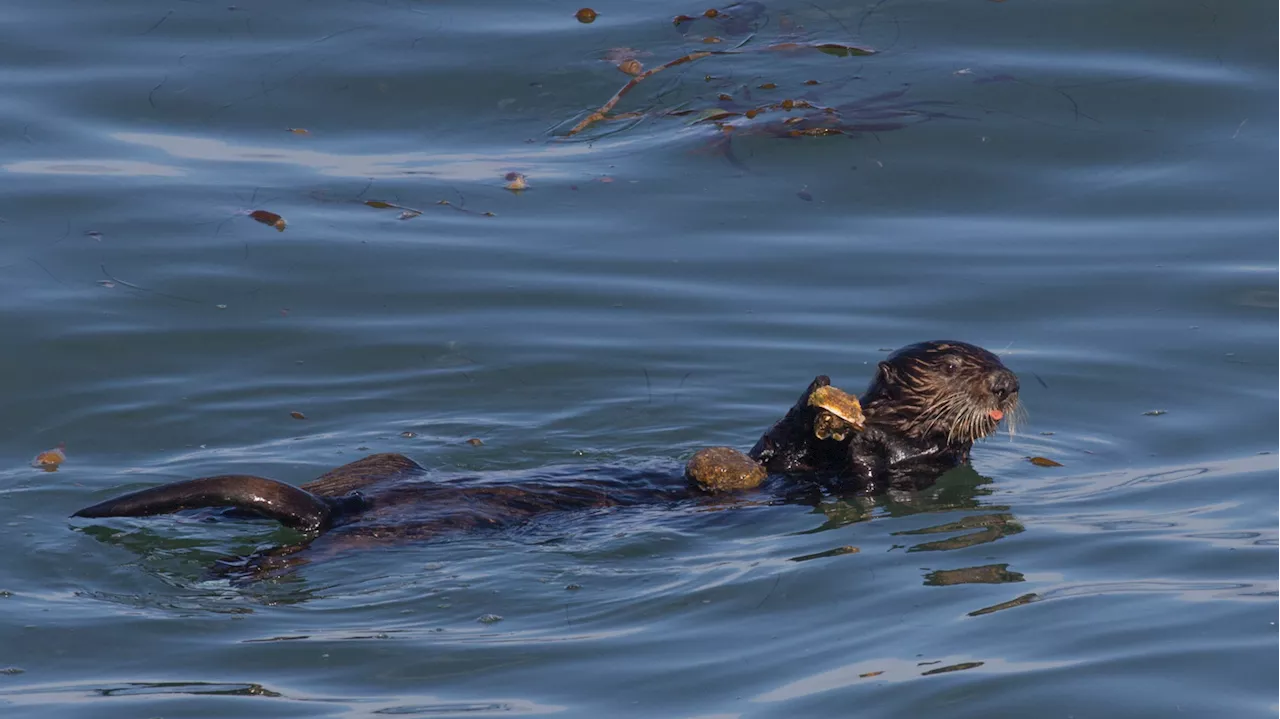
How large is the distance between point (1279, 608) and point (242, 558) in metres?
3.57

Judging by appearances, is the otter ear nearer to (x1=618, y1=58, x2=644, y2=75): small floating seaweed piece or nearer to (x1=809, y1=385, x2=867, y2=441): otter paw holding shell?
(x1=809, y1=385, x2=867, y2=441): otter paw holding shell

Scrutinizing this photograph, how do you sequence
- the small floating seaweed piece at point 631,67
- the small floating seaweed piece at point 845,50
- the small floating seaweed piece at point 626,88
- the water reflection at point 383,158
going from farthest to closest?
the small floating seaweed piece at point 845,50 → the small floating seaweed piece at point 631,67 → the small floating seaweed piece at point 626,88 → the water reflection at point 383,158

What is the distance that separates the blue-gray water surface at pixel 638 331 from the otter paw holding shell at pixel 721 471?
0.25 m

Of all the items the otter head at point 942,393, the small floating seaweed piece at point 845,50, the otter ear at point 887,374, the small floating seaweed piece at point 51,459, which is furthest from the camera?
the small floating seaweed piece at point 845,50

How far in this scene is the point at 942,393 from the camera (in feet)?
23.1

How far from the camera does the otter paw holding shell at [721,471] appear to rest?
6.92 m

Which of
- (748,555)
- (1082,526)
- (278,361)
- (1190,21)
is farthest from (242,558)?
(1190,21)

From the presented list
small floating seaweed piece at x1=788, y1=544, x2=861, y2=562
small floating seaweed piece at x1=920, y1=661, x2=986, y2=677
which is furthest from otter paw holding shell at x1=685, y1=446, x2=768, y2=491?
small floating seaweed piece at x1=920, y1=661, x2=986, y2=677

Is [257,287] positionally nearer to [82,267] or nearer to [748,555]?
[82,267]

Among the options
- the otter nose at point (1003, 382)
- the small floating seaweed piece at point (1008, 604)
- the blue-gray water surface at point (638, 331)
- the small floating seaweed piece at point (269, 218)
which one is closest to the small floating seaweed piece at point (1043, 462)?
the blue-gray water surface at point (638, 331)

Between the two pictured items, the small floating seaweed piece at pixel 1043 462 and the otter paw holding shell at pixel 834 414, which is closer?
the otter paw holding shell at pixel 834 414

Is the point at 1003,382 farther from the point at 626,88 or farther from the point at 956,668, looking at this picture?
the point at 626,88

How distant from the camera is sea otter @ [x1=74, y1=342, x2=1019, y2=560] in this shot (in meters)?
6.38

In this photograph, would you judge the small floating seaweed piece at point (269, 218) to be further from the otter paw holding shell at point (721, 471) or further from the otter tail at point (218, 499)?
the otter tail at point (218, 499)
